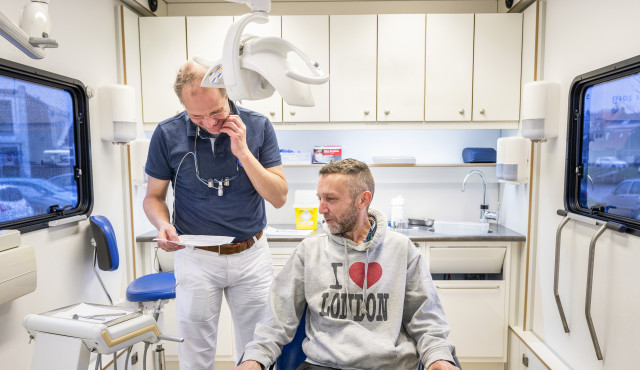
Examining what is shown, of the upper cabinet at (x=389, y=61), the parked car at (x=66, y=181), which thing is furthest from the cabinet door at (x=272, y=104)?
the parked car at (x=66, y=181)

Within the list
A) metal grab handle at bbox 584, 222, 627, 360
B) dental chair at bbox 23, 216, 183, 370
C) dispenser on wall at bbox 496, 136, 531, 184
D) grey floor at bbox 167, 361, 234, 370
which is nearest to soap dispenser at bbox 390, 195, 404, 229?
dispenser on wall at bbox 496, 136, 531, 184

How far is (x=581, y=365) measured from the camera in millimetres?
2361

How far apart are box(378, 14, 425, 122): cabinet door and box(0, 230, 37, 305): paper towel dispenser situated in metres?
2.23

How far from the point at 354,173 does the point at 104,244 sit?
5.39 ft

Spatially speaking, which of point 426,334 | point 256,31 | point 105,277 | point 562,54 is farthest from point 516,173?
point 105,277

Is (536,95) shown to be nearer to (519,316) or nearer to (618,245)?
(618,245)

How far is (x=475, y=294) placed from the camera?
2941mm

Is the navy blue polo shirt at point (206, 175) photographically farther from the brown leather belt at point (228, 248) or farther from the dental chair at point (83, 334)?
the dental chair at point (83, 334)

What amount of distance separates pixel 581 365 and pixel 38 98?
325cm

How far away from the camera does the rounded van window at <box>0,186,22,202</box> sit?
2.07 m

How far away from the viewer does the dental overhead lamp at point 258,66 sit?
0.83 meters

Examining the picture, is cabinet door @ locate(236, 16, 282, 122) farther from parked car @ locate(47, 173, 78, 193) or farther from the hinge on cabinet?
the hinge on cabinet

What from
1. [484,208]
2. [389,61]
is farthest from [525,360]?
[389,61]

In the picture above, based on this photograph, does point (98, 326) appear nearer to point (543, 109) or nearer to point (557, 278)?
point (557, 278)
